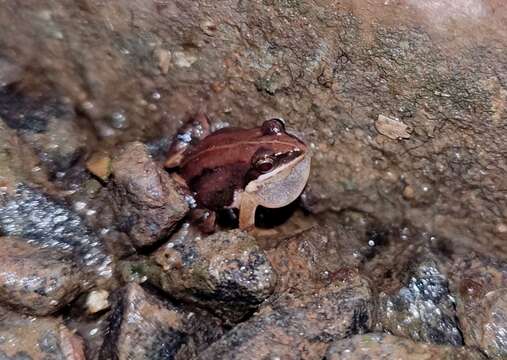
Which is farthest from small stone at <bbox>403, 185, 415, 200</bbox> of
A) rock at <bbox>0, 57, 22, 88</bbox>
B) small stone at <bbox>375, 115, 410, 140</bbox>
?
rock at <bbox>0, 57, 22, 88</bbox>

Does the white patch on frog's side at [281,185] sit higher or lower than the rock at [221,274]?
higher

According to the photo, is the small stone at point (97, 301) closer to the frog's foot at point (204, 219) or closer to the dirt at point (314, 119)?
the dirt at point (314, 119)

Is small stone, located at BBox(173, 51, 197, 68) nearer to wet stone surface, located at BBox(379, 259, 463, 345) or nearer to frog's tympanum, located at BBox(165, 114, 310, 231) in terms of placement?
frog's tympanum, located at BBox(165, 114, 310, 231)

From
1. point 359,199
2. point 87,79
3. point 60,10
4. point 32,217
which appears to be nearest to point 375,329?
point 359,199

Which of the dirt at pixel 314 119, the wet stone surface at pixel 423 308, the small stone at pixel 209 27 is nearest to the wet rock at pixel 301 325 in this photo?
the dirt at pixel 314 119

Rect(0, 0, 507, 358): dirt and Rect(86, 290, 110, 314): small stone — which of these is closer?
Rect(0, 0, 507, 358): dirt

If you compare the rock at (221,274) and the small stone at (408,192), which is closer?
the rock at (221,274)
